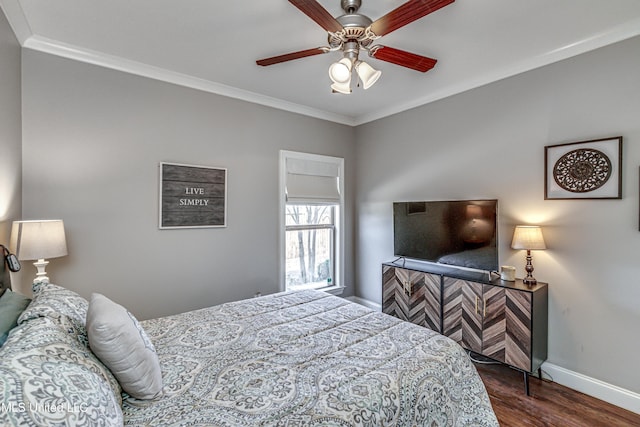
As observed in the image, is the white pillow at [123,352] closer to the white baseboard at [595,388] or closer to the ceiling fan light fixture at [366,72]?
the ceiling fan light fixture at [366,72]

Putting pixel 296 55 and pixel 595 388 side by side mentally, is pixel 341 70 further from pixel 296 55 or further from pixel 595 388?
pixel 595 388

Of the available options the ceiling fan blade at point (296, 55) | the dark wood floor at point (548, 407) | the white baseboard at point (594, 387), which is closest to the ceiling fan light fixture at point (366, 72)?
the ceiling fan blade at point (296, 55)

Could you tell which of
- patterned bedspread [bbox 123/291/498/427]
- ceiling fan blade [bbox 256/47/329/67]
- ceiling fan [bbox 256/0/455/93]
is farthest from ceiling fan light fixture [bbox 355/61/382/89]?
patterned bedspread [bbox 123/291/498/427]

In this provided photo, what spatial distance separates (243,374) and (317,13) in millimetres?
1781

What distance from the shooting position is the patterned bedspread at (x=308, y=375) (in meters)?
1.15

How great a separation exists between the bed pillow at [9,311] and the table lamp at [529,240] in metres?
3.13

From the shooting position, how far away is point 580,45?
2369 mm

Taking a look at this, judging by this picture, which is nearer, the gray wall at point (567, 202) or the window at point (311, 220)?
the gray wall at point (567, 202)

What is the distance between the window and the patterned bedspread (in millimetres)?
1769

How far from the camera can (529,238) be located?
2.49 meters

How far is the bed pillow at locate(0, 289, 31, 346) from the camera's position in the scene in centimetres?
111

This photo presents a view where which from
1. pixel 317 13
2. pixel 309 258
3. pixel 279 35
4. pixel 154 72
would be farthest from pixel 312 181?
pixel 317 13

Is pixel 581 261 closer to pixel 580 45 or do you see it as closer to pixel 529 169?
pixel 529 169

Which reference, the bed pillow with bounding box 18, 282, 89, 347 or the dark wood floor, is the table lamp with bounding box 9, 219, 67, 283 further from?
the dark wood floor
